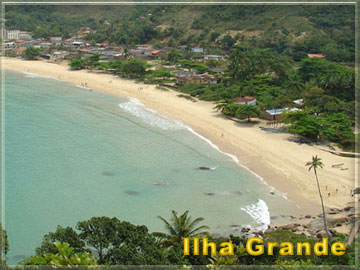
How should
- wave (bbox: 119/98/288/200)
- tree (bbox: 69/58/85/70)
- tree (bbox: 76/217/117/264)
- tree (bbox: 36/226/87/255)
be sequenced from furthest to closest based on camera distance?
tree (bbox: 69/58/85/70), wave (bbox: 119/98/288/200), tree (bbox: 76/217/117/264), tree (bbox: 36/226/87/255)

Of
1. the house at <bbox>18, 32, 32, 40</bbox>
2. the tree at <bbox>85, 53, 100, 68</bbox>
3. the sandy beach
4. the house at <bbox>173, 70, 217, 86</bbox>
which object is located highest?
the house at <bbox>18, 32, 32, 40</bbox>

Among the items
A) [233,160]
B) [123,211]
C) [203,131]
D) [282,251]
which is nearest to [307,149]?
[233,160]

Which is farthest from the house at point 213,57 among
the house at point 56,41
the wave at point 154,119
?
the house at point 56,41

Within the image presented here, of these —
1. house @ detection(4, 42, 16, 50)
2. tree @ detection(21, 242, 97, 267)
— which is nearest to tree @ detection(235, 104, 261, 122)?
tree @ detection(21, 242, 97, 267)

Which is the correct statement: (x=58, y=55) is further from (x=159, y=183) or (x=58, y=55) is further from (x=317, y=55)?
(x=159, y=183)

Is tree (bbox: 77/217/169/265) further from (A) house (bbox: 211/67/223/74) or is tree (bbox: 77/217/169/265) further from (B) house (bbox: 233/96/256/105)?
(A) house (bbox: 211/67/223/74)

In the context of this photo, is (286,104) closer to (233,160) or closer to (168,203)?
(233,160)

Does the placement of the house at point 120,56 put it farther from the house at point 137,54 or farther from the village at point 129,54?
the house at point 137,54
